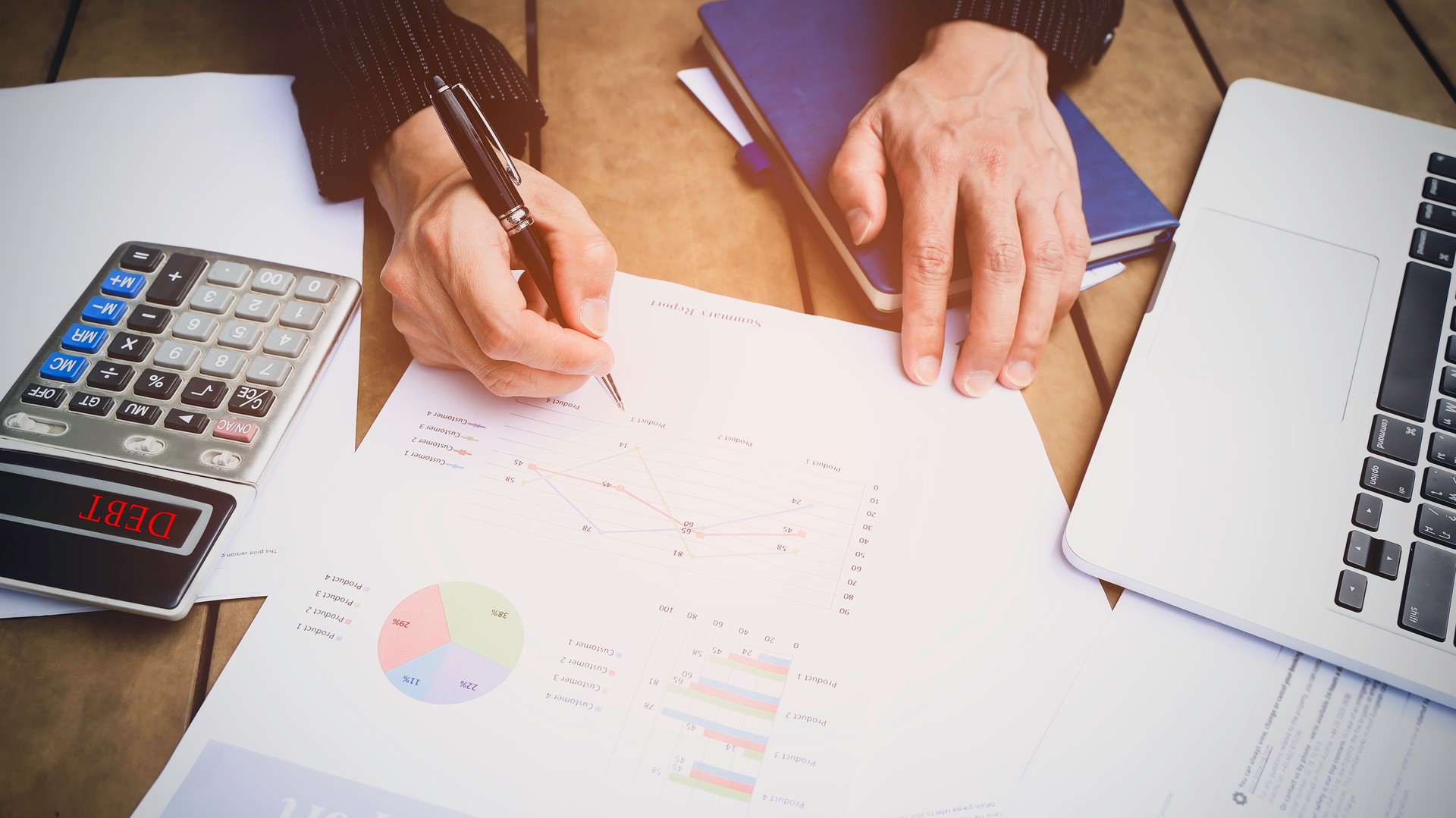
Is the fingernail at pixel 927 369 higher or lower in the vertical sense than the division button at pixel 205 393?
lower

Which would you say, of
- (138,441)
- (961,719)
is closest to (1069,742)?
(961,719)

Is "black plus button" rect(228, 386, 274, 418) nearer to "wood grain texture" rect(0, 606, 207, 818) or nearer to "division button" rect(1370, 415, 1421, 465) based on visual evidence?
"wood grain texture" rect(0, 606, 207, 818)

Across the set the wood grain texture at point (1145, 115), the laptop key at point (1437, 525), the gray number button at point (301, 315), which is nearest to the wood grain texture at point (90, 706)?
the gray number button at point (301, 315)

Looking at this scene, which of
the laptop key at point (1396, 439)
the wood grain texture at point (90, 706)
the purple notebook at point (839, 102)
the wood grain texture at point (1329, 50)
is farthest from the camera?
the wood grain texture at point (1329, 50)

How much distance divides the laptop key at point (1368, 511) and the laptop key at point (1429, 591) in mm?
25

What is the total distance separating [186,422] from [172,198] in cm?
28

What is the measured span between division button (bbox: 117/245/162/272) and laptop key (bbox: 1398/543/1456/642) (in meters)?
0.93

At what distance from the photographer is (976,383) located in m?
0.62

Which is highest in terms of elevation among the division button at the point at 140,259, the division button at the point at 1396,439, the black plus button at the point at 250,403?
the division button at the point at 140,259

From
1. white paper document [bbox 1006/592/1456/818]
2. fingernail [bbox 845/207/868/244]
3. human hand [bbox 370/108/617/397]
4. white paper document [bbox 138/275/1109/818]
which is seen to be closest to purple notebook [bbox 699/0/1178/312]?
fingernail [bbox 845/207/868/244]

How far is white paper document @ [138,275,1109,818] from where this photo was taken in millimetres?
473

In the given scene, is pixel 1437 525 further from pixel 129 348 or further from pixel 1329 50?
pixel 129 348

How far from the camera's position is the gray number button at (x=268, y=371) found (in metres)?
0.57

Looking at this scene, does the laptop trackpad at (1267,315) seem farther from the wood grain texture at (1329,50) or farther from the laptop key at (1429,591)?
the wood grain texture at (1329,50)
